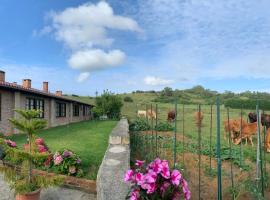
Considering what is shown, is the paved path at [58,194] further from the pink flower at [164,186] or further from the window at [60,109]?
the window at [60,109]

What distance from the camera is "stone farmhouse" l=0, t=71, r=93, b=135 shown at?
655 inches

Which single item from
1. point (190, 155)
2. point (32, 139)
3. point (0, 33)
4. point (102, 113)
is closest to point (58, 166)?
point (32, 139)

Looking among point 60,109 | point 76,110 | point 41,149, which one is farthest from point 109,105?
point 41,149

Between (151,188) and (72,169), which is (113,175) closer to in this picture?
(72,169)

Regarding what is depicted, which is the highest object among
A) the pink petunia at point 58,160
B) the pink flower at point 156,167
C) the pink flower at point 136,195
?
the pink flower at point 156,167

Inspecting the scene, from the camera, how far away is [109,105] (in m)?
33.6

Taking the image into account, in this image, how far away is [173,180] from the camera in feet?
9.45

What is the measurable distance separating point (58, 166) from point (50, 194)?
1130 millimetres

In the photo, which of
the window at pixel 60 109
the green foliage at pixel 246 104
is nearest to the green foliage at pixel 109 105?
the window at pixel 60 109

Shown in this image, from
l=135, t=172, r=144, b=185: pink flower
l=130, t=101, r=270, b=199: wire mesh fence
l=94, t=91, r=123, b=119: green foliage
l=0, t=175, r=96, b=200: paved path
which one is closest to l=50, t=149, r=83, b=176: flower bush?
l=0, t=175, r=96, b=200: paved path

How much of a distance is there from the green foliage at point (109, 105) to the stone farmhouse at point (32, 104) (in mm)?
3017

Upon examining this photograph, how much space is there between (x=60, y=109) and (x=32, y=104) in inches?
265

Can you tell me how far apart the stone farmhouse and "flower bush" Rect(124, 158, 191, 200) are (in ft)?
30.6

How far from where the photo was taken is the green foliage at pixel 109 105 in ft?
110
